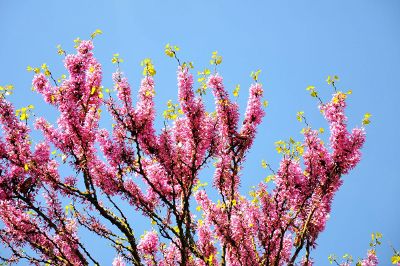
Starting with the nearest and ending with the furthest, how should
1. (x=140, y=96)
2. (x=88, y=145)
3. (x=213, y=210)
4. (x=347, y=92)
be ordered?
(x=88, y=145)
(x=140, y=96)
(x=347, y=92)
(x=213, y=210)

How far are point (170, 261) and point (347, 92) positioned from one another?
595cm

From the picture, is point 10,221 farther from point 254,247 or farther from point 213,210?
point 254,247

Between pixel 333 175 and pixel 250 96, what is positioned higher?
pixel 250 96

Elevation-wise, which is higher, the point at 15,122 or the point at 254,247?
the point at 15,122

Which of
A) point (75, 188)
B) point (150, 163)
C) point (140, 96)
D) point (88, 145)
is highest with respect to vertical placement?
point (140, 96)

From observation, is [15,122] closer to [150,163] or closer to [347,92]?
[150,163]

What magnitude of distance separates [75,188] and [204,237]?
389 cm

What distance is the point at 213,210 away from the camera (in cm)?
903

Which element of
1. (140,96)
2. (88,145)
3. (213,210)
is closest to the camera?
(88,145)

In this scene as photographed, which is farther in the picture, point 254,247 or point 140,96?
point 254,247

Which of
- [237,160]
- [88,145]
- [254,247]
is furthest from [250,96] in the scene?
[88,145]

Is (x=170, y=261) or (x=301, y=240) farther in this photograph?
(x=170, y=261)

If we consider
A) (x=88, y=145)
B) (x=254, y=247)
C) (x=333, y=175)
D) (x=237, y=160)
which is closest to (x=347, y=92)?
(x=333, y=175)

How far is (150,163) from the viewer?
28.3ft
